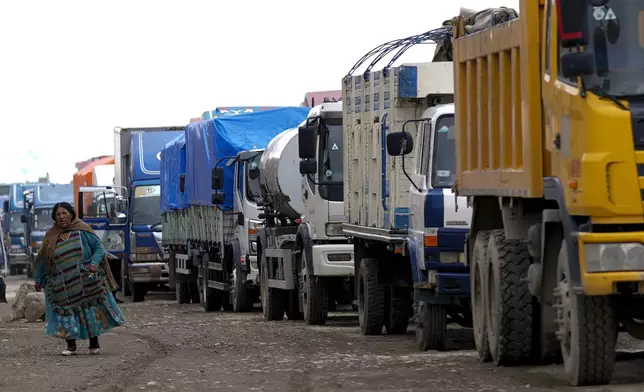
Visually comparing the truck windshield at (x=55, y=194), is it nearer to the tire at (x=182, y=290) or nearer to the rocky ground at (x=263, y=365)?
the tire at (x=182, y=290)

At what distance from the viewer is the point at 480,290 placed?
581 inches

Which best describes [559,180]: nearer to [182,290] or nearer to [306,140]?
[306,140]

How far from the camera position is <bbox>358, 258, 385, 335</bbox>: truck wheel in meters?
19.8

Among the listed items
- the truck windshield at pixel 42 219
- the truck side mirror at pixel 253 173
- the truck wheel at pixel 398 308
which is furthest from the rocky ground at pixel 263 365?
the truck windshield at pixel 42 219

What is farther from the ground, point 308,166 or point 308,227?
point 308,166

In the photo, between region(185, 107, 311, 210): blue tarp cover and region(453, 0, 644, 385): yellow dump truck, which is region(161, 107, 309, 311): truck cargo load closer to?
region(185, 107, 311, 210): blue tarp cover

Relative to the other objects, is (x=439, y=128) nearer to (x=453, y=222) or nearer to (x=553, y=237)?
(x=453, y=222)

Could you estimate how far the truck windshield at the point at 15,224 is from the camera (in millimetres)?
70938

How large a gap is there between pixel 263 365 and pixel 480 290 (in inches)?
87.6

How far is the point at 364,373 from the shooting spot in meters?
14.2

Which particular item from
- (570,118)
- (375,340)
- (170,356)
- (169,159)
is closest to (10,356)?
(170,356)

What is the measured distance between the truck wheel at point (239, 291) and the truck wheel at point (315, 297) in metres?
5.01

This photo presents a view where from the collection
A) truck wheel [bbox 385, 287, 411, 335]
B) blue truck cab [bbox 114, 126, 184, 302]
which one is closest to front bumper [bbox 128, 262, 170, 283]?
blue truck cab [bbox 114, 126, 184, 302]

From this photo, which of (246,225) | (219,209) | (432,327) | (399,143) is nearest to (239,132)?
(219,209)
